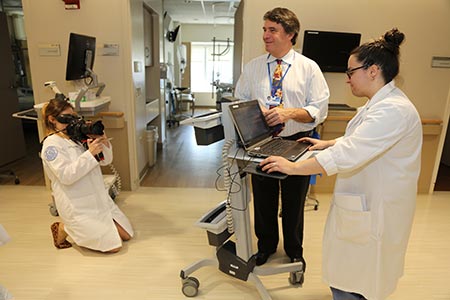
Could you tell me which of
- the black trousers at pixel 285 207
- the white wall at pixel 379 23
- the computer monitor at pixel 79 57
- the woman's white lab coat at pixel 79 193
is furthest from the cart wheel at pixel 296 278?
the computer monitor at pixel 79 57

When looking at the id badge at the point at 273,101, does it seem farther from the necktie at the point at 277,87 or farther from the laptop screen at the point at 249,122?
the laptop screen at the point at 249,122

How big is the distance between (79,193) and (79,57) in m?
1.09

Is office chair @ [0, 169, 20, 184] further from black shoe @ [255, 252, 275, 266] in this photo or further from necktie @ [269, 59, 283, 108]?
necktie @ [269, 59, 283, 108]

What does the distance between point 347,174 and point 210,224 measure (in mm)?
777

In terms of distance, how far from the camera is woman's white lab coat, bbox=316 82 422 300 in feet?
3.86

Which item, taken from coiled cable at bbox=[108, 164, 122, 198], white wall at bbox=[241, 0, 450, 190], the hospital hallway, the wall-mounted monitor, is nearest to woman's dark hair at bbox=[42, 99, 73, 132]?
coiled cable at bbox=[108, 164, 122, 198]

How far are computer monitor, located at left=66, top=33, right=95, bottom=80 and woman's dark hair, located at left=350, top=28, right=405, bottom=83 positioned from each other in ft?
6.87

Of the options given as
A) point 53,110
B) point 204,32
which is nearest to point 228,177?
point 53,110

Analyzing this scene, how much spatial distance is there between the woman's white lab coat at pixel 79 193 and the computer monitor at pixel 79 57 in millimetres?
627

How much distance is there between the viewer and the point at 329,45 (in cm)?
310

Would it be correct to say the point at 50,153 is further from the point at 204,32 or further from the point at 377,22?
the point at 204,32

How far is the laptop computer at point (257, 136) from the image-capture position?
147 centimetres

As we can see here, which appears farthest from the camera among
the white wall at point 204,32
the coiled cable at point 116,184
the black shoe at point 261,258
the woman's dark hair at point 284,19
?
the white wall at point 204,32

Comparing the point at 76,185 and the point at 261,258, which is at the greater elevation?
the point at 76,185
